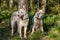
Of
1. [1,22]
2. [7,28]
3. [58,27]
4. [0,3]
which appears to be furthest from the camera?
[0,3]

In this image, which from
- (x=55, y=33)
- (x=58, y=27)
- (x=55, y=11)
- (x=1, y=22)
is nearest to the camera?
(x=55, y=33)

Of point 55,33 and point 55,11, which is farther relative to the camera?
point 55,11

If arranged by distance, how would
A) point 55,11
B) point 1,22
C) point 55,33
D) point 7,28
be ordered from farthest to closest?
point 55,11
point 1,22
point 7,28
point 55,33

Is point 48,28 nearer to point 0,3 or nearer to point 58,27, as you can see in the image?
point 58,27

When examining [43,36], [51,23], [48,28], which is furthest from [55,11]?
[43,36]

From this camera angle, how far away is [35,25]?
10.0 meters

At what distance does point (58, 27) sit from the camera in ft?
33.7

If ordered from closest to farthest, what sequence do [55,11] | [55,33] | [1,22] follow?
[55,33] → [1,22] → [55,11]

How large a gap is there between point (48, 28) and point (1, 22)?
358 cm

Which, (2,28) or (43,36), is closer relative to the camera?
(43,36)

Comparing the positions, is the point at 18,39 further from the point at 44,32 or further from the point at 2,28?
the point at 2,28

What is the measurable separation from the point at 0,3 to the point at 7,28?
10083 mm

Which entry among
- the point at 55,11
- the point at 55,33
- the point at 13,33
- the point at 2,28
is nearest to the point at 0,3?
the point at 55,11

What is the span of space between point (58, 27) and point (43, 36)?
0.95 meters
